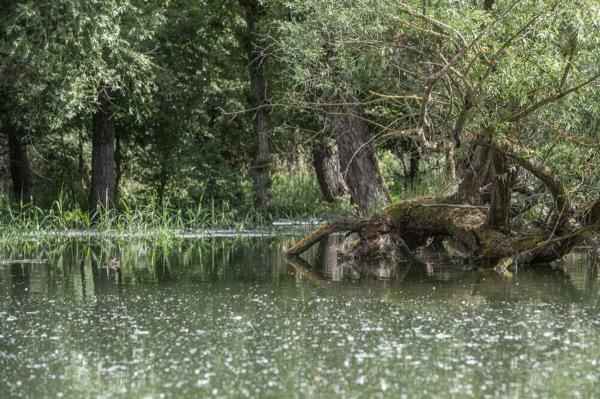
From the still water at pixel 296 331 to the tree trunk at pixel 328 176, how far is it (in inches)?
428

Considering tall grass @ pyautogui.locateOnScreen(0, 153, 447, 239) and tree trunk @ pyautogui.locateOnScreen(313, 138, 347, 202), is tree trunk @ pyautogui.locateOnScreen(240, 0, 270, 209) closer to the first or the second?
tall grass @ pyautogui.locateOnScreen(0, 153, 447, 239)

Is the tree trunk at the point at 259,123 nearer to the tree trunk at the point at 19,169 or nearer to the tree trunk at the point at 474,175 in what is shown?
the tree trunk at the point at 19,169

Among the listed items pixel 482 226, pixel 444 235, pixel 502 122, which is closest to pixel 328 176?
pixel 444 235

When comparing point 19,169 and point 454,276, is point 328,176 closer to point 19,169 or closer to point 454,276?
point 19,169

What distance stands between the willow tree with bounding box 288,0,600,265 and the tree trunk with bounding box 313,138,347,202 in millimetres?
10036

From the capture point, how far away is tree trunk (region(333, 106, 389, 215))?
20.5 metres

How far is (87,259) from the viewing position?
50.7ft

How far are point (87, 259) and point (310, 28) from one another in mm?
4608

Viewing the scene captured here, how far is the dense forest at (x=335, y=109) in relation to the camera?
12.0m

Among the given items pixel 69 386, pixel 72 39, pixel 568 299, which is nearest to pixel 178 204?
pixel 72 39

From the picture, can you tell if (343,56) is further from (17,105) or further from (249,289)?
(17,105)

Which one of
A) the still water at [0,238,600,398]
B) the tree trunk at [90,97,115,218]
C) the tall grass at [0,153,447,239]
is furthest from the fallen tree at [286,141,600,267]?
the tree trunk at [90,97,115,218]

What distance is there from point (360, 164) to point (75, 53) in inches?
254

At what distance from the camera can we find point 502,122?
39.7ft
